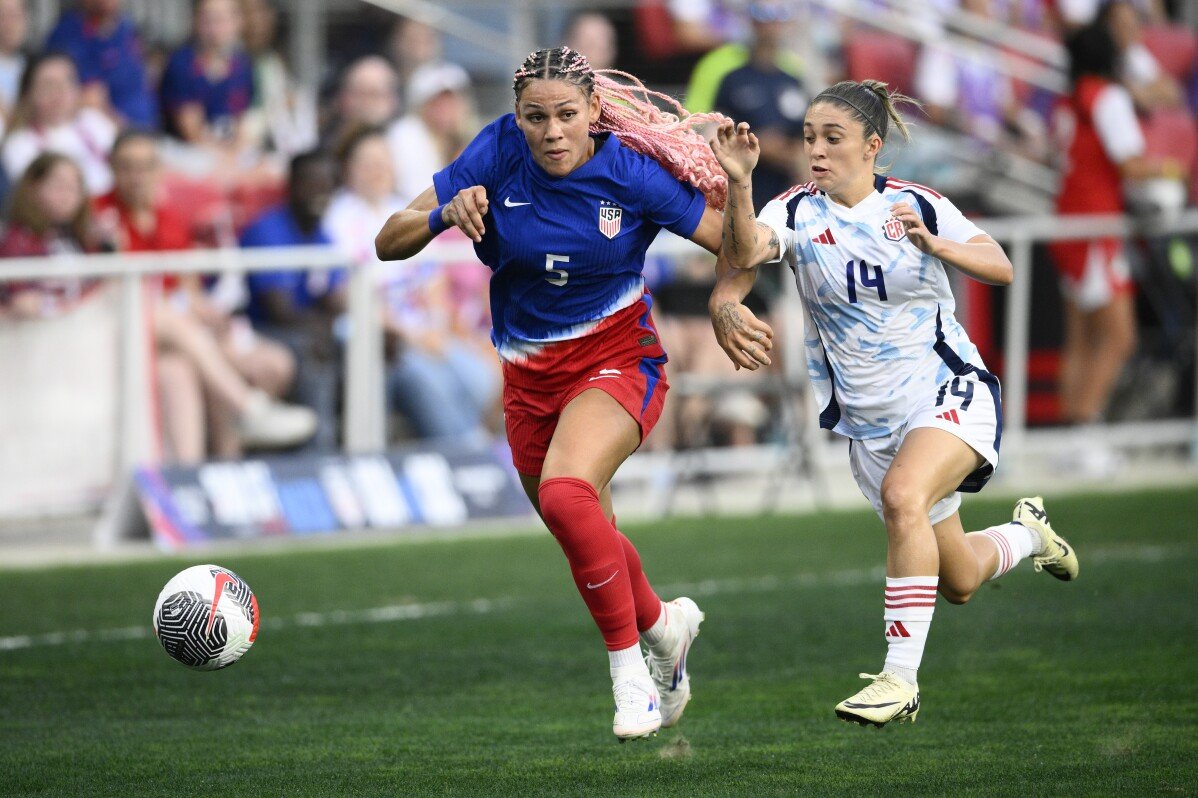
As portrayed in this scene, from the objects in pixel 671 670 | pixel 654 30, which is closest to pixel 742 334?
pixel 671 670

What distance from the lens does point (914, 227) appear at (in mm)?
5617

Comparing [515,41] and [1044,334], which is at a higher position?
[515,41]

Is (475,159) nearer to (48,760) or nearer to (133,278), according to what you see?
(48,760)

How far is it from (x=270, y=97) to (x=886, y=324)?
8211 millimetres

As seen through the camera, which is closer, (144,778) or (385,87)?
(144,778)

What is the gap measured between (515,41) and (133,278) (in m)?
4.99

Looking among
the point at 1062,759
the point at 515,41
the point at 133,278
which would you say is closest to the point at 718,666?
the point at 1062,759

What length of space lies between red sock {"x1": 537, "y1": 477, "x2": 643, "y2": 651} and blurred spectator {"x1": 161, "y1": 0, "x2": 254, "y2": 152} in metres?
7.72

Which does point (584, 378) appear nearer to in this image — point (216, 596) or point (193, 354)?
point (216, 596)

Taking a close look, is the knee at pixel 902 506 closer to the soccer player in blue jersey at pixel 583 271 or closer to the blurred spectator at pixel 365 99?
the soccer player in blue jersey at pixel 583 271

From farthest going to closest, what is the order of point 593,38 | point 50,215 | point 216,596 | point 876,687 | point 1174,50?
point 1174,50
point 593,38
point 50,215
point 216,596
point 876,687

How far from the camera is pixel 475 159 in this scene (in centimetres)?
596

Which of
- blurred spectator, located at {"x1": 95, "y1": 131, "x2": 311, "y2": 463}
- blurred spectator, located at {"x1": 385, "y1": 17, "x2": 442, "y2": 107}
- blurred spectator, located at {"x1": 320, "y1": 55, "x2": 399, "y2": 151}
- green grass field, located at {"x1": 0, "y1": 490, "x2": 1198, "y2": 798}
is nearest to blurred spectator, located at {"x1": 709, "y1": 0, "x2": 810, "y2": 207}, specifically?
blurred spectator, located at {"x1": 320, "y1": 55, "x2": 399, "y2": 151}

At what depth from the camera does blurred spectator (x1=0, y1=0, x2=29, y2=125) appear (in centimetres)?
1202
